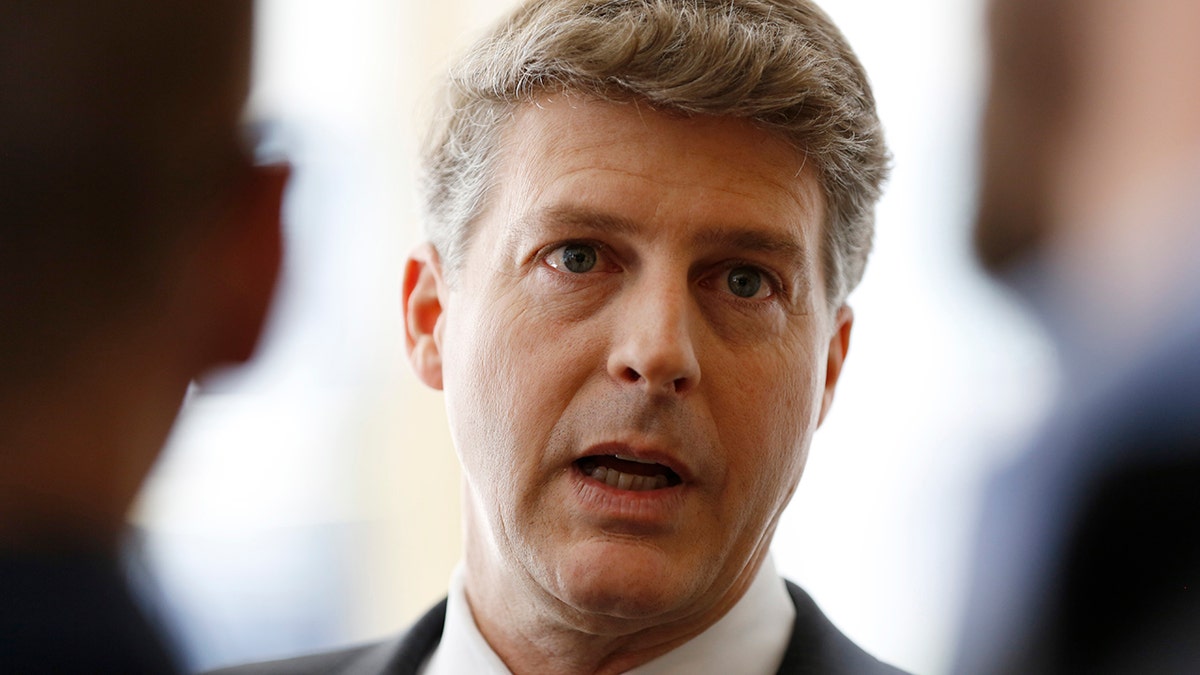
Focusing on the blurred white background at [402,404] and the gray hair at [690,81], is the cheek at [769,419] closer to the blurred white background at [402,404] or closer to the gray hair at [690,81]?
the gray hair at [690,81]

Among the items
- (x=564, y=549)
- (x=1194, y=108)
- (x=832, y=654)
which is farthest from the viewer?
(x=1194, y=108)

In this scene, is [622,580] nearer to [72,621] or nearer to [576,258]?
[576,258]

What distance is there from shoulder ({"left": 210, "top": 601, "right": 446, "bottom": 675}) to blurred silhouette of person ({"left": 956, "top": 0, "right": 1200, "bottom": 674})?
31.0 inches

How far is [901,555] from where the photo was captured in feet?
5.65

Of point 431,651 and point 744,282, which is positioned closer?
point 744,282

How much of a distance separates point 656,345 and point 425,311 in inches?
15.5

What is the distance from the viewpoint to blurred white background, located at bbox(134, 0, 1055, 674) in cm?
171

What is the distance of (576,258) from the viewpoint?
114 cm

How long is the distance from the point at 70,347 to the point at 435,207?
77 centimetres

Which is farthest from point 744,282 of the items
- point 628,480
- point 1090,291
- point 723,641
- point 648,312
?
point 1090,291

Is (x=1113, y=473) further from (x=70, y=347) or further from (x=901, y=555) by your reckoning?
(x=70, y=347)

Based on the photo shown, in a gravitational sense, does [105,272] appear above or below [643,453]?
below

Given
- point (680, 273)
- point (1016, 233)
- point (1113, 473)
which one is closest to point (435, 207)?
point (680, 273)

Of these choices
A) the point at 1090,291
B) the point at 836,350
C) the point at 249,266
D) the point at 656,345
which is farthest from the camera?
the point at 249,266
